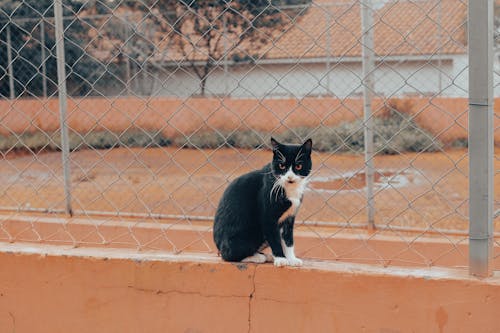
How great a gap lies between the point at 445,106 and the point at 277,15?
3.39m

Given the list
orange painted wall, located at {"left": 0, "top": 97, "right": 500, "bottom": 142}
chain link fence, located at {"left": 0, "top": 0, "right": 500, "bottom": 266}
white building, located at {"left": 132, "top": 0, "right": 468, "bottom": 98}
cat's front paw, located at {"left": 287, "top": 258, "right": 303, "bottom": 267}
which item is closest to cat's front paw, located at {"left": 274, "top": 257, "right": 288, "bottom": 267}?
cat's front paw, located at {"left": 287, "top": 258, "right": 303, "bottom": 267}

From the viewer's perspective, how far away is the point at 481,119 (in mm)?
1710

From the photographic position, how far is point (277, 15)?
673cm

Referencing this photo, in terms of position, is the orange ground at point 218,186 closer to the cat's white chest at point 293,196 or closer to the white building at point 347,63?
the white building at point 347,63

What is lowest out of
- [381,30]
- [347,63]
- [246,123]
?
[246,123]

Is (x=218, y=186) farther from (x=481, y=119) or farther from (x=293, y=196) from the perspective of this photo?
(x=481, y=119)

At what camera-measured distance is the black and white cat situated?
87.4 inches

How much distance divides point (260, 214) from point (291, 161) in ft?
0.92

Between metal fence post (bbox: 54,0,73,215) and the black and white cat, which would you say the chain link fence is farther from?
the black and white cat

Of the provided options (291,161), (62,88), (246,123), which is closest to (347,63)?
(246,123)

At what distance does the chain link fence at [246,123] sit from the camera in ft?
13.5

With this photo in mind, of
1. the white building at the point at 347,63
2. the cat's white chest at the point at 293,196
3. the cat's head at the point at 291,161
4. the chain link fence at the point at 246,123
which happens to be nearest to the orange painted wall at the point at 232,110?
the chain link fence at the point at 246,123

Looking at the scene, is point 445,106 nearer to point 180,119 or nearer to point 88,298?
point 180,119

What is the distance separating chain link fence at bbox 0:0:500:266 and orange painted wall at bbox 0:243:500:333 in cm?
131
